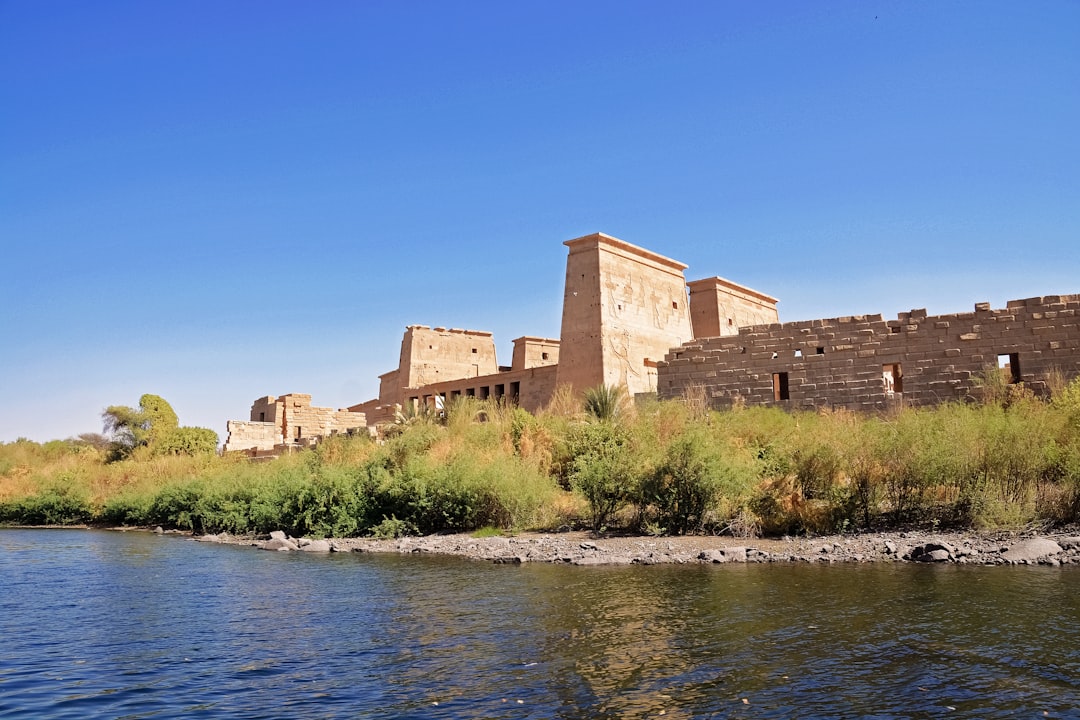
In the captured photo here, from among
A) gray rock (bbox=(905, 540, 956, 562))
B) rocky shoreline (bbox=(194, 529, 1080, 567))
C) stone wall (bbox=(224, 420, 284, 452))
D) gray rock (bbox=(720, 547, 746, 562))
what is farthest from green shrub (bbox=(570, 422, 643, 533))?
stone wall (bbox=(224, 420, 284, 452))

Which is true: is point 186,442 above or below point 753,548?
above

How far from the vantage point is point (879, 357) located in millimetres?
18266

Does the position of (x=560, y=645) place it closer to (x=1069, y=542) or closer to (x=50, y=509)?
(x=1069, y=542)

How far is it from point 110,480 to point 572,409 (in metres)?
16.6

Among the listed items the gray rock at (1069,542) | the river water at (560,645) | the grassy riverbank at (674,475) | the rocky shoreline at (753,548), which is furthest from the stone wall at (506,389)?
the gray rock at (1069,542)

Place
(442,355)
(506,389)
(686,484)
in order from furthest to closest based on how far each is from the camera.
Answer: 1. (442,355)
2. (506,389)
3. (686,484)

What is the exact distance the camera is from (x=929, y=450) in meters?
13.7

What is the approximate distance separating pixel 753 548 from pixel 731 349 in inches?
305

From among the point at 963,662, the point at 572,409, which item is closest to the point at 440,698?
the point at 963,662

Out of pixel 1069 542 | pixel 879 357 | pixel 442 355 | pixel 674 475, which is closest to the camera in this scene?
pixel 1069 542

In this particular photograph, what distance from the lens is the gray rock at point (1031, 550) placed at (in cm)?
1105

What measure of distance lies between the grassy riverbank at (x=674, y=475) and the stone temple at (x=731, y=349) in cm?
84

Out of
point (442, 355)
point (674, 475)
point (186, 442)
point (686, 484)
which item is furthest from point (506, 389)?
point (186, 442)

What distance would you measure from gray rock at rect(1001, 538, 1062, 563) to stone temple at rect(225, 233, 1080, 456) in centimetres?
634
